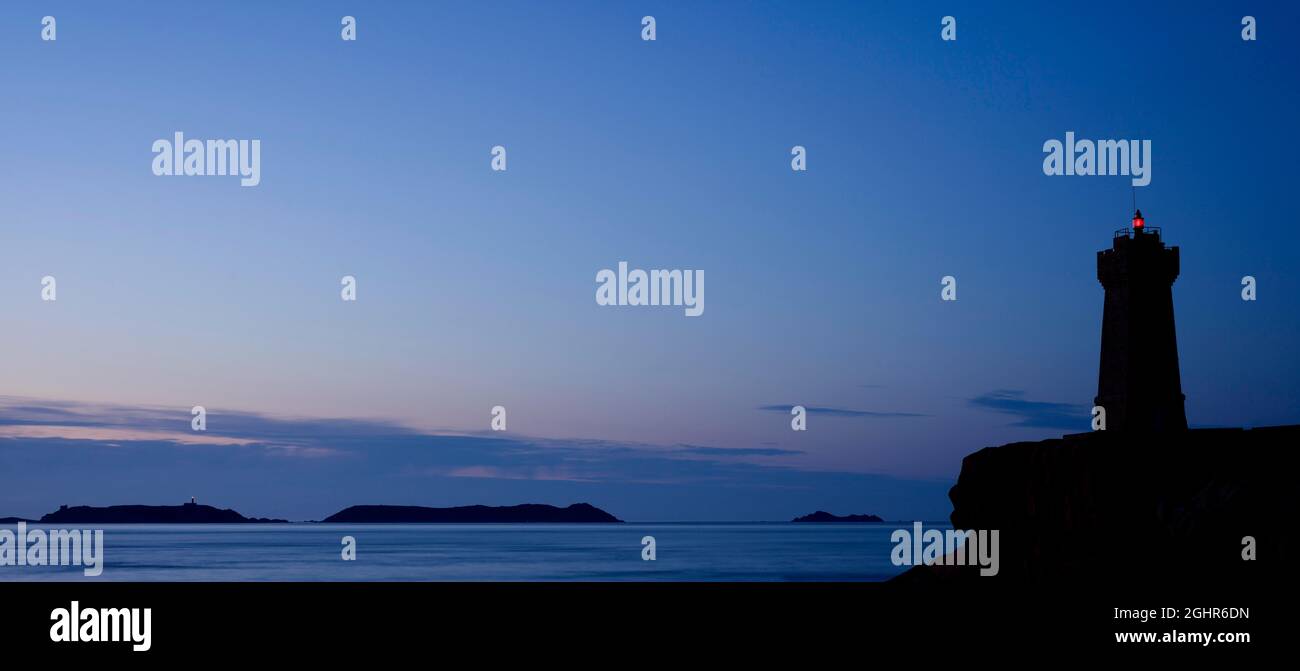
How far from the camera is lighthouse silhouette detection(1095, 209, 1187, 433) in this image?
4928 cm

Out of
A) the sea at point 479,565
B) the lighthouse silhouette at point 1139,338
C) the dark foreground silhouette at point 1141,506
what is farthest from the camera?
the sea at point 479,565

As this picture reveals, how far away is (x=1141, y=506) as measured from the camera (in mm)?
34312

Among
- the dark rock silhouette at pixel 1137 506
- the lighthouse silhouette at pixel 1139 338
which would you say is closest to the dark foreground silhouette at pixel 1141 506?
the dark rock silhouette at pixel 1137 506

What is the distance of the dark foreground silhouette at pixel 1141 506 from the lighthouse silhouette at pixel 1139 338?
11.3 m

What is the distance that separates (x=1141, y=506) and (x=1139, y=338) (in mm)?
17402

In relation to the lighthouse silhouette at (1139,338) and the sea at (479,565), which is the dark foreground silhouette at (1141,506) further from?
the sea at (479,565)

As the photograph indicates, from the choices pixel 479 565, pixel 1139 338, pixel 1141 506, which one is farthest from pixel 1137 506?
pixel 479 565

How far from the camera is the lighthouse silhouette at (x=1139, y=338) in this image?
4928 centimetres

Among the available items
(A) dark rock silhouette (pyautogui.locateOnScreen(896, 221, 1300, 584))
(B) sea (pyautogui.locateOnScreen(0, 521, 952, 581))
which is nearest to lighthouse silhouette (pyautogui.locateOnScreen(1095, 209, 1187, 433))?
(A) dark rock silhouette (pyautogui.locateOnScreen(896, 221, 1300, 584))
